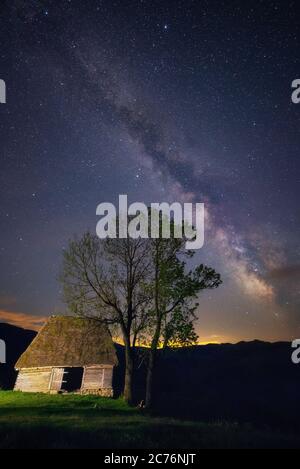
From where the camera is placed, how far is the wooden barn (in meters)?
34.0

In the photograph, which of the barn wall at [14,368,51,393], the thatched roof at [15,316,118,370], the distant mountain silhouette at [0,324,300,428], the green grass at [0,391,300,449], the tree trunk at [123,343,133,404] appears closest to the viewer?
the green grass at [0,391,300,449]

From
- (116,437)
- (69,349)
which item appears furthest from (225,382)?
(116,437)

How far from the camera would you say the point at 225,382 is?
215ft

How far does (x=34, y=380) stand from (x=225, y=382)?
41.8 metres

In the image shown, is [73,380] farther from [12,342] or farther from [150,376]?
[12,342]

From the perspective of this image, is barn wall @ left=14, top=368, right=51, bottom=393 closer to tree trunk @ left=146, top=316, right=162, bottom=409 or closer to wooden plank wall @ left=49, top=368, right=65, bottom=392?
wooden plank wall @ left=49, top=368, right=65, bottom=392

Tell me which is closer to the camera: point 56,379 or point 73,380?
point 56,379

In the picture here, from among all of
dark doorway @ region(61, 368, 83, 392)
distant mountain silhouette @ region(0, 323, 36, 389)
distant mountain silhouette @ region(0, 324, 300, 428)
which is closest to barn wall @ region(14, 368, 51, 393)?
distant mountain silhouette @ region(0, 324, 300, 428)

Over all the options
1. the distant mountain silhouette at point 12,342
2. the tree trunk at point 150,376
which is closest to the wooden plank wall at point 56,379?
the tree trunk at point 150,376
